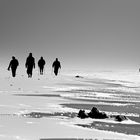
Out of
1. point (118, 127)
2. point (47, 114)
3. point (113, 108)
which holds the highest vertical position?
point (113, 108)

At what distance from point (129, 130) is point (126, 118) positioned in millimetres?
2173

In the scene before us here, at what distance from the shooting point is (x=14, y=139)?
9.80 meters

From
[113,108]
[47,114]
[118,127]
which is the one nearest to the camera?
[118,127]

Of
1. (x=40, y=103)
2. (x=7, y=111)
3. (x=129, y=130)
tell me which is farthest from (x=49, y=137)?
(x=40, y=103)

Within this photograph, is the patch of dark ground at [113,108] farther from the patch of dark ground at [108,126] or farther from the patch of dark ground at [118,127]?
the patch of dark ground at [118,127]

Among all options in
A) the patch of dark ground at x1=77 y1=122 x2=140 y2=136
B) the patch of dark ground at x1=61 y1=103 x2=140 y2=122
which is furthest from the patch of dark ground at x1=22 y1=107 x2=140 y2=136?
the patch of dark ground at x1=61 y1=103 x2=140 y2=122

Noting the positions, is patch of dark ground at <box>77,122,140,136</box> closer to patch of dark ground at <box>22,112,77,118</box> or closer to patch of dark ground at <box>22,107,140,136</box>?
patch of dark ground at <box>22,107,140,136</box>

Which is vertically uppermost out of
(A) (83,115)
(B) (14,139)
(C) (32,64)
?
(C) (32,64)

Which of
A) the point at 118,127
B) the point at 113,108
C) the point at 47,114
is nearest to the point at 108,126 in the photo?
the point at 118,127

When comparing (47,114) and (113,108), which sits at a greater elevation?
(113,108)

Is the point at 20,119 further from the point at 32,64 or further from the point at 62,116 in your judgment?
the point at 32,64

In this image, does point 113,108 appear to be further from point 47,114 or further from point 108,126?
point 108,126

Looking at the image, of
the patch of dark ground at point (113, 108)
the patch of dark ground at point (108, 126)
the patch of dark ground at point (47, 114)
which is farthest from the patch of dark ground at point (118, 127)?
the patch of dark ground at point (113, 108)

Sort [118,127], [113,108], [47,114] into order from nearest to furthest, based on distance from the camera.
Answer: [118,127] < [47,114] < [113,108]
